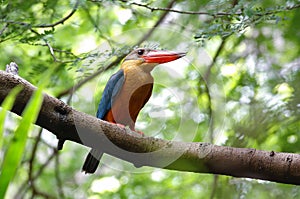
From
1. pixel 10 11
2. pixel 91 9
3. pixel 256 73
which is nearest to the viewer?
pixel 10 11

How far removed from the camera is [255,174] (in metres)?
2.49

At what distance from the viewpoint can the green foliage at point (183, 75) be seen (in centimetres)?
324

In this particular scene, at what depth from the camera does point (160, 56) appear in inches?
123

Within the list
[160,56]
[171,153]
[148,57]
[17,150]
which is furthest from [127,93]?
[17,150]

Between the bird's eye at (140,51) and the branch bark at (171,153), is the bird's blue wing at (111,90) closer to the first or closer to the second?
the bird's eye at (140,51)

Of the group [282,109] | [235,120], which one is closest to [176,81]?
[235,120]

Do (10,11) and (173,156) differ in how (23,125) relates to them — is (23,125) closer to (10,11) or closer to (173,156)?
(173,156)

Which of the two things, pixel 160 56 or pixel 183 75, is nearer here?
pixel 160 56

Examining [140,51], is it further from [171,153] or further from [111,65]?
[171,153]

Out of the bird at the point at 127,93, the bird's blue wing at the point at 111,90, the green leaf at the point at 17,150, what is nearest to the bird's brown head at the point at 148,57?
the bird at the point at 127,93

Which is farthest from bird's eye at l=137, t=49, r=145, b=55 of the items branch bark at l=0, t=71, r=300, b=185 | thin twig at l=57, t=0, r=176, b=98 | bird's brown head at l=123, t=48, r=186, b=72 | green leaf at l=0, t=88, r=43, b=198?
green leaf at l=0, t=88, r=43, b=198

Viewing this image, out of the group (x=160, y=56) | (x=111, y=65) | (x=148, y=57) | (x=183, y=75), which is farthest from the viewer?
(x=183, y=75)

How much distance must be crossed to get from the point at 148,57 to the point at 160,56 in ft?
0.63

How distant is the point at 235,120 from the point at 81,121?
6.27 ft
